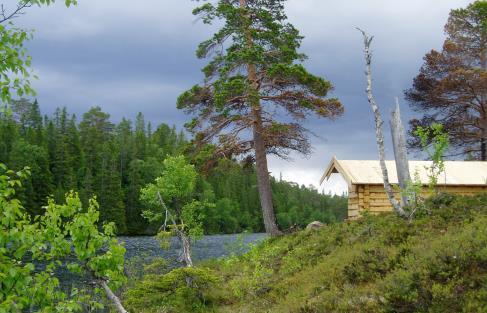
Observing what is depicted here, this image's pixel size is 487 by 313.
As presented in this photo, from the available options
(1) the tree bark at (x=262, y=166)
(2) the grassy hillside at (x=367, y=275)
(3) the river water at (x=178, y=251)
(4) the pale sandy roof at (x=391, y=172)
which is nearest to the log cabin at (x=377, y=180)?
(4) the pale sandy roof at (x=391, y=172)

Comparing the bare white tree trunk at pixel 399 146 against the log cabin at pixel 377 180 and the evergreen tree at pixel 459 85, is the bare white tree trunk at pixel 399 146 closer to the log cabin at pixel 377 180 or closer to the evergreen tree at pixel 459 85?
the log cabin at pixel 377 180

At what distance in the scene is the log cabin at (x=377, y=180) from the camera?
80.1 ft

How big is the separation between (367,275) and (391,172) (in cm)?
1351

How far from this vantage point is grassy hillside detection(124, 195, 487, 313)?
33.5 ft

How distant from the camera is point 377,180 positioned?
2436cm


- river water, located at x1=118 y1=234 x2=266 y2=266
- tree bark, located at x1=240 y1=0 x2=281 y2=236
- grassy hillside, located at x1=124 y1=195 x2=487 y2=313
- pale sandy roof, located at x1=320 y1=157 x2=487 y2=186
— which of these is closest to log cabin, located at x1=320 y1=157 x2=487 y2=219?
pale sandy roof, located at x1=320 y1=157 x2=487 y2=186

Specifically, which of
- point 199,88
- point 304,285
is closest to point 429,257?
point 304,285

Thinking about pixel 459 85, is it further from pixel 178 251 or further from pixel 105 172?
pixel 105 172

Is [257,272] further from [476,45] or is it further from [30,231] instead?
[476,45]

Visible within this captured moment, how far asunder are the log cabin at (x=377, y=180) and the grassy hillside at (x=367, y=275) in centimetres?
345

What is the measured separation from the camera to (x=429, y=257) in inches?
447

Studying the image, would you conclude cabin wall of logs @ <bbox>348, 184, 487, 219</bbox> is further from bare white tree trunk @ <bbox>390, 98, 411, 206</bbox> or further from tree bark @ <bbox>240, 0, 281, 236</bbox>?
tree bark @ <bbox>240, 0, 281, 236</bbox>

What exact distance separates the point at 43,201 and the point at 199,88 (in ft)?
158

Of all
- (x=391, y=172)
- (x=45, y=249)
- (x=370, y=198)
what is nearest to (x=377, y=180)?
(x=370, y=198)
